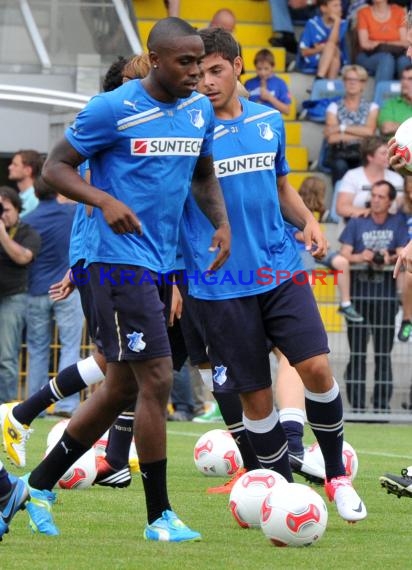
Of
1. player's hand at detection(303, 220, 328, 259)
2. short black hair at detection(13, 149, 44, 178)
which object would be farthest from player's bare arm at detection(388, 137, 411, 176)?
short black hair at detection(13, 149, 44, 178)

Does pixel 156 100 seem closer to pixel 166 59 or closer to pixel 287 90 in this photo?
pixel 166 59

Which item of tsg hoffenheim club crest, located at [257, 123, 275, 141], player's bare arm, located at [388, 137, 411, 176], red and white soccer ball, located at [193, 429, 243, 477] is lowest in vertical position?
red and white soccer ball, located at [193, 429, 243, 477]

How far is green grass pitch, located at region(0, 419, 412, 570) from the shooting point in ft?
18.5

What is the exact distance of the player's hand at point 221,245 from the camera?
651 centimetres

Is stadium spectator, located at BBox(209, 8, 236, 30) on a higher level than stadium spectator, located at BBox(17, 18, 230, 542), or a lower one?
higher

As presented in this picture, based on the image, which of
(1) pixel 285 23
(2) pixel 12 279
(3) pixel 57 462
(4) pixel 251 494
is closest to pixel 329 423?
(4) pixel 251 494

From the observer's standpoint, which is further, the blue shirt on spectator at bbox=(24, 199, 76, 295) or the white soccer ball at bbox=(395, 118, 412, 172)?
the blue shirt on spectator at bbox=(24, 199, 76, 295)

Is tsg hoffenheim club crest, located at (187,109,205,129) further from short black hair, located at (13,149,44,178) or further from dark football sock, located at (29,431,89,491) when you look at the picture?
short black hair, located at (13,149,44,178)

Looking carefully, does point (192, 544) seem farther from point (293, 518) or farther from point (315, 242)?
point (315, 242)

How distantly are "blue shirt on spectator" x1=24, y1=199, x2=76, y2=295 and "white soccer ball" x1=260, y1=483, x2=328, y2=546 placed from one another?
872 cm

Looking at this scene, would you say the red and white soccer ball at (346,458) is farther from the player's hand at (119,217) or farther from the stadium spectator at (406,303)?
the stadium spectator at (406,303)

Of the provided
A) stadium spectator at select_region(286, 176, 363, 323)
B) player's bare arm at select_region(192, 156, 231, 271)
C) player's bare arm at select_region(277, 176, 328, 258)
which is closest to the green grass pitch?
player's bare arm at select_region(192, 156, 231, 271)

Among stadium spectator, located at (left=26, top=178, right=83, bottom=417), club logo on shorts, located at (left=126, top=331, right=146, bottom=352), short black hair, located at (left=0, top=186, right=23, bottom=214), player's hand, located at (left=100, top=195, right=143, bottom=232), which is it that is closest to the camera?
player's hand, located at (left=100, top=195, right=143, bottom=232)

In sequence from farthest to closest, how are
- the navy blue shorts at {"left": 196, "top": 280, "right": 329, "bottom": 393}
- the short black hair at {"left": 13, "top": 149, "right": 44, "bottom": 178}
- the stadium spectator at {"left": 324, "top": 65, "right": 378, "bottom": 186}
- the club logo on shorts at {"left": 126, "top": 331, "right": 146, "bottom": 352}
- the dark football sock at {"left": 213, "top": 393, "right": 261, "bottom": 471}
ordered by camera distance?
the stadium spectator at {"left": 324, "top": 65, "right": 378, "bottom": 186} < the short black hair at {"left": 13, "top": 149, "right": 44, "bottom": 178} < the dark football sock at {"left": 213, "top": 393, "right": 261, "bottom": 471} < the navy blue shorts at {"left": 196, "top": 280, "right": 329, "bottom": 393} < the club logo on shorts at {"left": 126, "top": 331, "right": 146, "bottom": 352}
